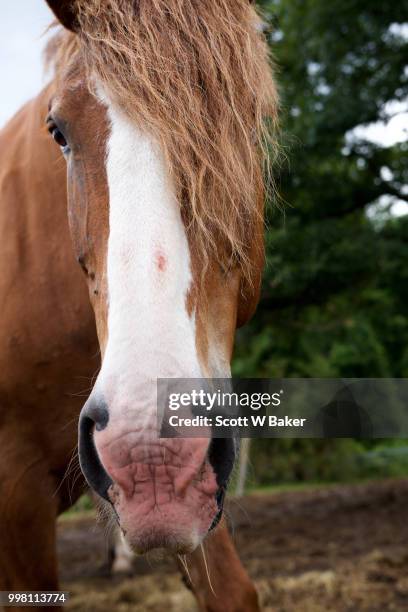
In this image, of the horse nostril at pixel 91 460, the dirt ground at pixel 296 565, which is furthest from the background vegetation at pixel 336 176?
Answer: the horse nostril at pixel 91 460

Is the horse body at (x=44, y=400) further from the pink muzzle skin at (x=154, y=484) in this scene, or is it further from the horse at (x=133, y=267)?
the pink muzzle skin at (x=154, y=484)

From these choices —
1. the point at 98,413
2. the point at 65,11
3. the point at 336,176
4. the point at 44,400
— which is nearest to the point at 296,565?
the point at 44,400

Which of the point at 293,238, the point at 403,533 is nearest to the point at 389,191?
the point at 293,238

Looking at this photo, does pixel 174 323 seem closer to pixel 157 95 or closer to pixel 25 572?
pixel 157 95

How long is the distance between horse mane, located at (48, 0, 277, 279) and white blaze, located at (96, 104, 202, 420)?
6 centimetres

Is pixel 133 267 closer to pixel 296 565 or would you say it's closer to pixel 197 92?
pixel 197 92

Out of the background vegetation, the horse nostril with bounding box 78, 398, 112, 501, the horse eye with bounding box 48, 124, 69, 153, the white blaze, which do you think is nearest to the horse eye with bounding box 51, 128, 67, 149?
the horse eye with bounding box 48, 124, 69, 153

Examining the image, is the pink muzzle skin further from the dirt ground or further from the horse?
the dirt ground

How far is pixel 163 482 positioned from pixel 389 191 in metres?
6.46

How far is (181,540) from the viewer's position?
1.45 m

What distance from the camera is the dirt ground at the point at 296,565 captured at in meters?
4.38

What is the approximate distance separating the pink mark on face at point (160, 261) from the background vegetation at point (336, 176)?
173 inches

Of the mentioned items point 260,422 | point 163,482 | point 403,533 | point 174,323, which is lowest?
point 403,533

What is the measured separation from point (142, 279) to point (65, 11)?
1107 millimetres
